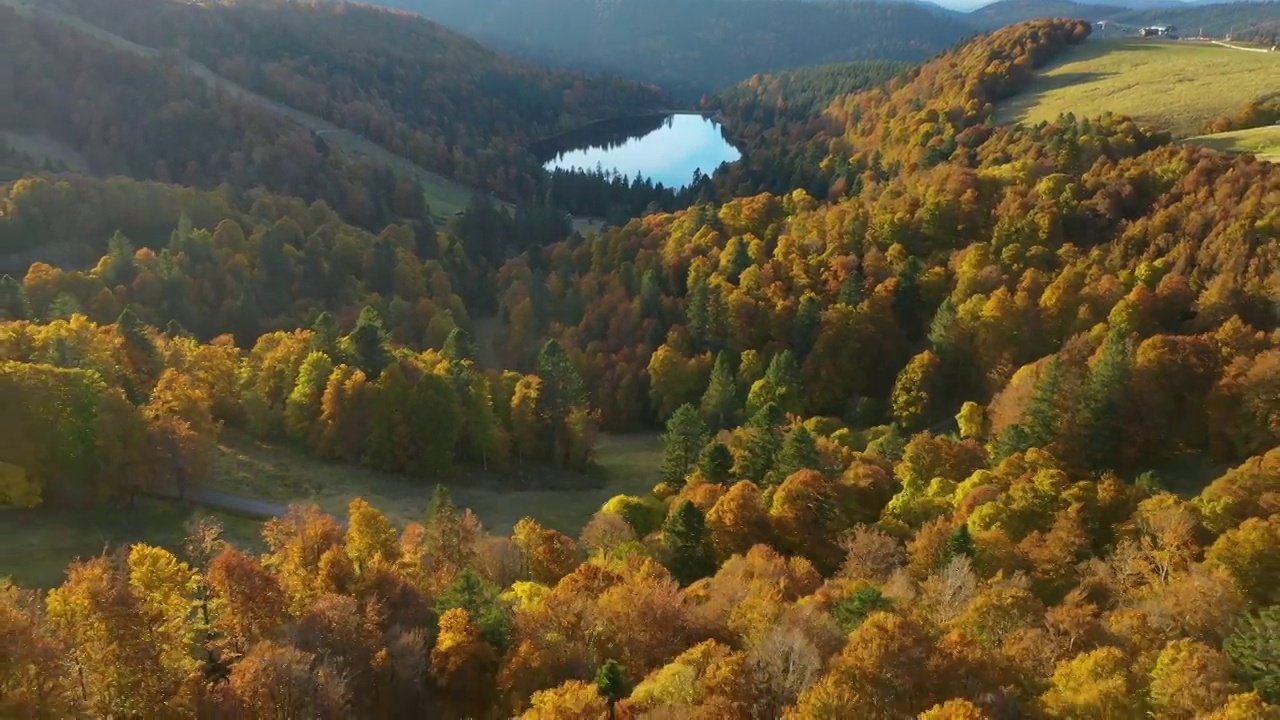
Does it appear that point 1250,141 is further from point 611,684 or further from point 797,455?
point 611,684

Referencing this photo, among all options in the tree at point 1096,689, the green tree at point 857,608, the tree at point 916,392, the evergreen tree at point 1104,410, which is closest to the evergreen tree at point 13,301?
the green tree at point 857,608

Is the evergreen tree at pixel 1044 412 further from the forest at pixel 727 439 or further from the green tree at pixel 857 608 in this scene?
the green tree at pixel 857 608

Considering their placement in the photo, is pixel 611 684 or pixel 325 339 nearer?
pixel 611 684

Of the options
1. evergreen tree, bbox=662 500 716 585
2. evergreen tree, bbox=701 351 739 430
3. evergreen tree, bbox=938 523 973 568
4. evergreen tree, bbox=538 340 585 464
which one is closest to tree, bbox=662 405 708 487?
evergreen tree, bbox=538 340 585 464

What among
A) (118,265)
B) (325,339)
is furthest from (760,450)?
(118,265)

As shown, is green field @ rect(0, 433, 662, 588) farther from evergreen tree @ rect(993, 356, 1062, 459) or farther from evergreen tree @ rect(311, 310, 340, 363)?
evergreen tree @ rect(993, 356, 1062, 459)

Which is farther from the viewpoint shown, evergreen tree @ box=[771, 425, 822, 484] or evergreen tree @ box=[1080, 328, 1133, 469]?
evergreen tree @ box=[771, 425, 822, 484]

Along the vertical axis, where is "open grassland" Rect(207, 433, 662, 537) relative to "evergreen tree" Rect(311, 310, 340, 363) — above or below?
below
